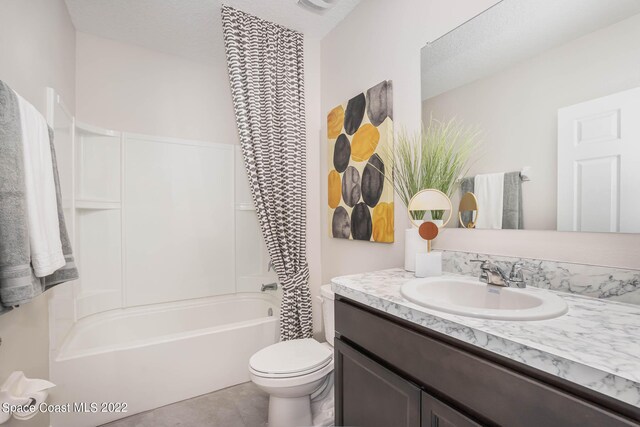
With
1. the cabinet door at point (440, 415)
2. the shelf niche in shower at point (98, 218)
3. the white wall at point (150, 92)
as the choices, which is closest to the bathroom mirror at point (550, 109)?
the cabinet door at point (440, 415)

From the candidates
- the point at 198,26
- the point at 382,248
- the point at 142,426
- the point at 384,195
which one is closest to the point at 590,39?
the point at 384,195

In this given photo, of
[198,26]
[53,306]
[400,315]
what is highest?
[198,26]

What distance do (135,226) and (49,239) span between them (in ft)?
4.38

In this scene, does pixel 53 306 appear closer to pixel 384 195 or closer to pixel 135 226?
pixel 135 226

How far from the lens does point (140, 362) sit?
5.75 ft

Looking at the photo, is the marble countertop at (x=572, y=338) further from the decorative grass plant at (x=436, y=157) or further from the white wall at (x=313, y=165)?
the white wall at (x=313, y=165)

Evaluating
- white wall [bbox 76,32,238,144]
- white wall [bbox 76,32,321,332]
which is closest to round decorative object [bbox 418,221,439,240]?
white wall [bbox 76,32,321,332]

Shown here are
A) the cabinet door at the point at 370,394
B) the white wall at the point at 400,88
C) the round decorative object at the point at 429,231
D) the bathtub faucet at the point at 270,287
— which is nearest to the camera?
the cabinet door at the point at 370,394

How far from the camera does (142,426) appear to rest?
163 cm

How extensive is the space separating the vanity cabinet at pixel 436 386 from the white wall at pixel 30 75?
1.36 m

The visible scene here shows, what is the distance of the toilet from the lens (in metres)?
1.41

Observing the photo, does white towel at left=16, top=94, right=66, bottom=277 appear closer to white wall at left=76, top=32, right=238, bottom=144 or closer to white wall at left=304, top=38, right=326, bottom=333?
white wall at left=76, top=32, right=238, bottom=144

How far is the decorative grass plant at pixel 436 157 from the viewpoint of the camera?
4.27ft

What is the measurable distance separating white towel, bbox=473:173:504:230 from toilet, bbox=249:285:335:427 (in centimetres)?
104
